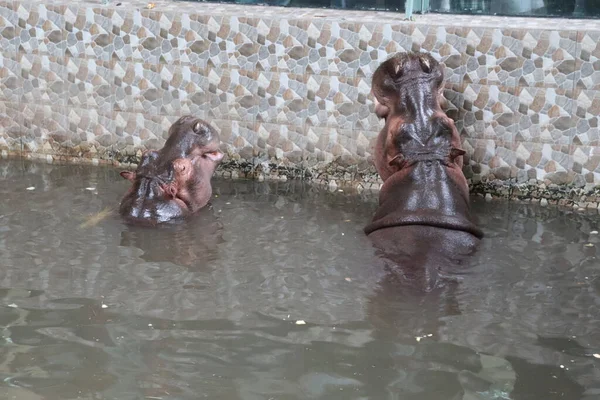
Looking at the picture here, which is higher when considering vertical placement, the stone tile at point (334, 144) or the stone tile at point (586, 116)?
the stone tile at point (586, 116)

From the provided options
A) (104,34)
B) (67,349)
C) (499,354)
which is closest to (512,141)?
(499,354)

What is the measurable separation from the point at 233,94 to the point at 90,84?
43.2 inches

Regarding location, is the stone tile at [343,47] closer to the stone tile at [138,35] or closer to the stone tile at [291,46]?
the stone tile at [291,46]

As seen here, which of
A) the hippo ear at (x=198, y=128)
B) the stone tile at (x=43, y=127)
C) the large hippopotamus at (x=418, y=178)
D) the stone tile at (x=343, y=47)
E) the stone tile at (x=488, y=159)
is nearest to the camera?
the large hippopotamus at (x=418, y=178)

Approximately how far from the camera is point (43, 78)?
7.17m

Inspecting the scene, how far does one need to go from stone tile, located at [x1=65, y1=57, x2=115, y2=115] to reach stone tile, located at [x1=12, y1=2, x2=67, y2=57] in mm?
149

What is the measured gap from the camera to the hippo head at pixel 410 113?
580cm

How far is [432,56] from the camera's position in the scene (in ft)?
20.6

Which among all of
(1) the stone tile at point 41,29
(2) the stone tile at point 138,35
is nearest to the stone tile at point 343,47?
(2) the stone tile at point 138,35

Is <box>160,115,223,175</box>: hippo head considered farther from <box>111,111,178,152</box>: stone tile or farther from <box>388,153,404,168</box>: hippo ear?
<box>388,153,404,168</box>: hippo ear

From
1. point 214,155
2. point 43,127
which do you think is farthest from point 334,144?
point 43,127

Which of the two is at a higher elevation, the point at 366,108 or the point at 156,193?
the point at 366,108

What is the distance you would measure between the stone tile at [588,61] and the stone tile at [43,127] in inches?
143

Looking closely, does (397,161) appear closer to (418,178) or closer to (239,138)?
(418,178)
